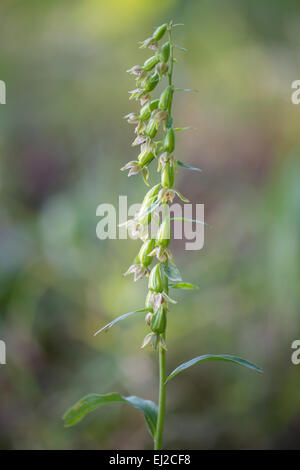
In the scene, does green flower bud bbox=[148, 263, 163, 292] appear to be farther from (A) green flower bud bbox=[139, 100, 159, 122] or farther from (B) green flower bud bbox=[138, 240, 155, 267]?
(A) green flower bud bbox=[139, 100, 159, 122]

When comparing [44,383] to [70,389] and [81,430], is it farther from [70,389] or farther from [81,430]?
[81,430]

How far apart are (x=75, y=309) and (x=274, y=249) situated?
122 cm

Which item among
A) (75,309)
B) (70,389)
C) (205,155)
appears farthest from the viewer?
(205,155)

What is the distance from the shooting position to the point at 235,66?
3.38 m

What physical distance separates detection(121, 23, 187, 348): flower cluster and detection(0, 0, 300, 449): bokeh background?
4.19ft

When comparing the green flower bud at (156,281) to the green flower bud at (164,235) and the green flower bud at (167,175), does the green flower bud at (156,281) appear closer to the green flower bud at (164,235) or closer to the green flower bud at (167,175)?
the green flower bud at (164,235)

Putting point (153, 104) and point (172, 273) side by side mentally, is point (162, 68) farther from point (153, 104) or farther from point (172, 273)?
point (172, 273)

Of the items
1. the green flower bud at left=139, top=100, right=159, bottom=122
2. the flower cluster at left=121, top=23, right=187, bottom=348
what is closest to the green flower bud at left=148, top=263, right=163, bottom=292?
the flower cluster at left=121, top=23, right=187, bottom=348

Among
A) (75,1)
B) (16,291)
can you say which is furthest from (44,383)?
(75,1)

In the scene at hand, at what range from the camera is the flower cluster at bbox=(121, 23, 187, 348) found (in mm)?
948

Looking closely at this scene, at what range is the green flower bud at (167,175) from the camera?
96 cm

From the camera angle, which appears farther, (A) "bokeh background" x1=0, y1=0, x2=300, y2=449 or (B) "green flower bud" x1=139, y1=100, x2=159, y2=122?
(A) "bokeh background" x1=0, y1=0, x2=300, y2=449

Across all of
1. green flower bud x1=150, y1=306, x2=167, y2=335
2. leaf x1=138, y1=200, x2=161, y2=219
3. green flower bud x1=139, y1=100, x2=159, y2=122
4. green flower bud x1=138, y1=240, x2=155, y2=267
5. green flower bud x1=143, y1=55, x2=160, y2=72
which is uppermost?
green flower bud x1=143, y1=55, x2=160, y2=72

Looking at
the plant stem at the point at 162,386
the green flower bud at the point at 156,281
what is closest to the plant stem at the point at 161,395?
the plant stem at the point at 162,386
